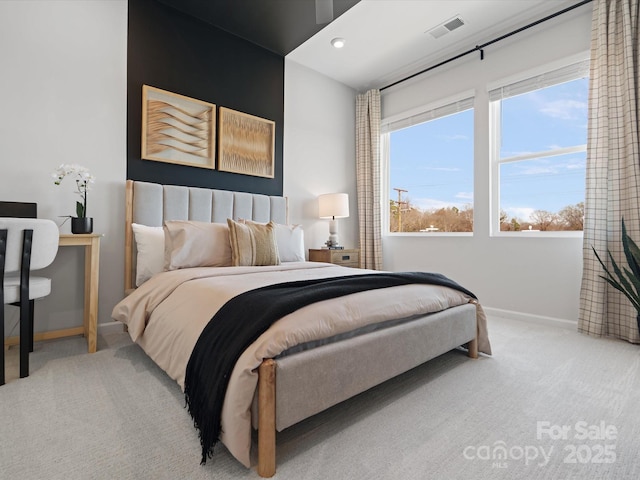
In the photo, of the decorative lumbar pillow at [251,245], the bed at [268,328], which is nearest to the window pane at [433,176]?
the bed at [268,328]

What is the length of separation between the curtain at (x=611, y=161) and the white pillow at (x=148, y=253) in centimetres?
346

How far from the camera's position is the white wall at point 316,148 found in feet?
13.1

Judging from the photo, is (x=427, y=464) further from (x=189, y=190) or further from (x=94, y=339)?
(x=189, y=190)

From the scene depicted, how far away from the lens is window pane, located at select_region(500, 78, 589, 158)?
9.71ft

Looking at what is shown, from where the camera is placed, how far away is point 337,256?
12.5 feet

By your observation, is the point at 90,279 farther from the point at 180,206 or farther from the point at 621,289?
the point at 621,289

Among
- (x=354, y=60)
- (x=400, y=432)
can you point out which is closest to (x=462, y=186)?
(x=354, y=60)

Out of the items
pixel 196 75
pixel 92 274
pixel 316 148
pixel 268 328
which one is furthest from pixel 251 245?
pixel 316 148

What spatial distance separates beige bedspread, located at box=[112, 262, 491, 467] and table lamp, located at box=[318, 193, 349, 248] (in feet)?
5.43

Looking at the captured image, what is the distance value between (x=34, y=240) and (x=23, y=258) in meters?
0.11

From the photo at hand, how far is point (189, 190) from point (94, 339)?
1439 millimetres

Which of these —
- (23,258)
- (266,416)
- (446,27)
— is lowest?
(266,416)

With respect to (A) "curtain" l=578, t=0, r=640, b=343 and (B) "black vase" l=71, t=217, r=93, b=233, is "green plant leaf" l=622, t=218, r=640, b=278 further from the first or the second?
(B) "black vase" l=71, t=217, r=93, b=233

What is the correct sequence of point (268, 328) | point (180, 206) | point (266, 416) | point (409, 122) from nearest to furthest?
point (266, 416), point (268, 328), point (180, 206), point (409, 122)
